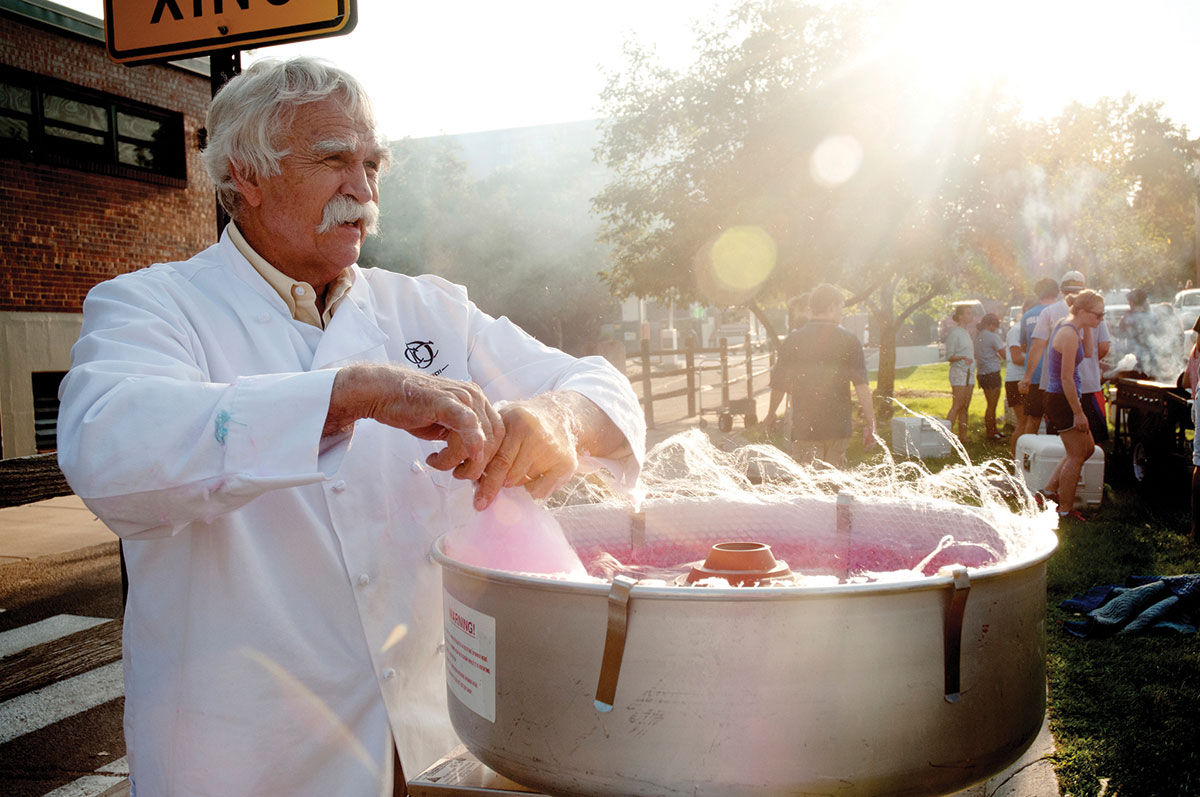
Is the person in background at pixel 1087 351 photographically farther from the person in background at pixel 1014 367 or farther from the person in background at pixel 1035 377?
the person in background at pixel 1014 367

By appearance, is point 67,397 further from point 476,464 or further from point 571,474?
point 571,474

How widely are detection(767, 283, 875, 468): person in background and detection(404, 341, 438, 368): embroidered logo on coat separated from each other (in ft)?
17.5

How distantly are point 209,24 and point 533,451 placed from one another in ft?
6.00

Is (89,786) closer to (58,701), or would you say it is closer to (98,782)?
(98,782)

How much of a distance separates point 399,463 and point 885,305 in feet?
57.2

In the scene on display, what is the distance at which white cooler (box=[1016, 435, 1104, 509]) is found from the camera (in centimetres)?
754

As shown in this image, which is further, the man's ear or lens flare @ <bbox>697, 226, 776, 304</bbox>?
lens flare @ <bbox>697, 226, 776, 304</bbox>

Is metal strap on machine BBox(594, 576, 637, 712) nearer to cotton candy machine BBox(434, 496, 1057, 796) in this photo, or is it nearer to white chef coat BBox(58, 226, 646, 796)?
cotton candy machine BBox(434, 496, 1057, 796)

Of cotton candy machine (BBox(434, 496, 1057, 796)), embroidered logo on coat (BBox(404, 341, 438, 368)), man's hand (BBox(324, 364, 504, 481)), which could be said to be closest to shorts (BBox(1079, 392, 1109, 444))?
embroidered logo on coat (BBox(404, 341, 438, 368))

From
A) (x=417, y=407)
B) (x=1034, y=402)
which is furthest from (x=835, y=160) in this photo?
(x=417, y=407)

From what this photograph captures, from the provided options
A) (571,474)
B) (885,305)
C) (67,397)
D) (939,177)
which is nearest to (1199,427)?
(571,474)

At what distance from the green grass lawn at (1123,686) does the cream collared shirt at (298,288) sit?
290 centimetres

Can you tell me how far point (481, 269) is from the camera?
105 ft

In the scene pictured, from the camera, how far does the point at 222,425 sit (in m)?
1.18
